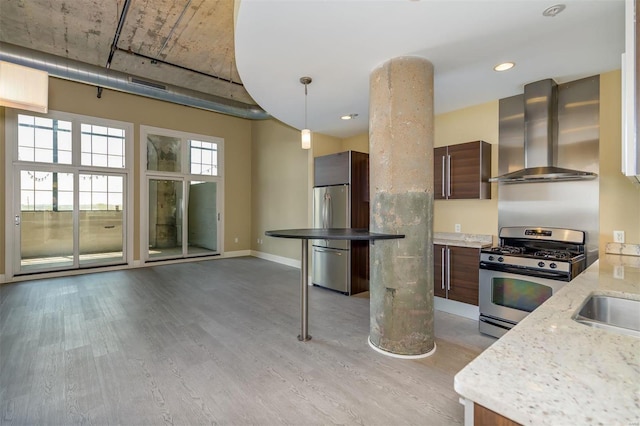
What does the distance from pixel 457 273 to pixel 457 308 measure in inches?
19.6

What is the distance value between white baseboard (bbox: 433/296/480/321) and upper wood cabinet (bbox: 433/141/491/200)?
1307 mm

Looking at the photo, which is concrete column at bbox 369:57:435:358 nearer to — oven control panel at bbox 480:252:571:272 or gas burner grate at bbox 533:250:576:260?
oven control panel at bbox 480:252:571:272

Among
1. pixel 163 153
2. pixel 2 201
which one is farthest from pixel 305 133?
pixel 2 201

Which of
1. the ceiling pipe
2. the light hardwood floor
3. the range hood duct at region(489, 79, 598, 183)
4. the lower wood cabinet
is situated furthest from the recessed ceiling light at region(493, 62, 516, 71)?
→ the ceiling pipe

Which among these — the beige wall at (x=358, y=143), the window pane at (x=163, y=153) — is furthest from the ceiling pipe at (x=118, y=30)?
the beige wall at (x=358, y=143)

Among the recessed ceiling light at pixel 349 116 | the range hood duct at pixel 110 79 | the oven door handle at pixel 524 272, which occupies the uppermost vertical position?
the range hood duct at pixel 110 79

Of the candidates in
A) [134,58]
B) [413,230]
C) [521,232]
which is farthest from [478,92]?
[134,58]

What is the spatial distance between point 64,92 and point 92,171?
1.48 meters

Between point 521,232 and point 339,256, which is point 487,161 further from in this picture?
point 339,256

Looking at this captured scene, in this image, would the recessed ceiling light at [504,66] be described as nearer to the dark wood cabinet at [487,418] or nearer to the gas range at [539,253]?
the gas range at [539,253]

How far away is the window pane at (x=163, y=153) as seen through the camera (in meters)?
6.55

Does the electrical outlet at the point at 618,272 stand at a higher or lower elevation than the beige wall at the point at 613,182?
lower

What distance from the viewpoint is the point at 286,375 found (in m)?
2.35

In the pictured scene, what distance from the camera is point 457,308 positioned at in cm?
366
